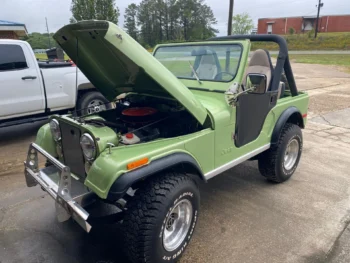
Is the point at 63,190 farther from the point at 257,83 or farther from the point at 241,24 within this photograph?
the point at 241,24

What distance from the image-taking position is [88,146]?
2418 millimetres

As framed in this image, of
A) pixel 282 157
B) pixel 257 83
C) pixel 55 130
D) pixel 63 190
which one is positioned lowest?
pixel 282 157

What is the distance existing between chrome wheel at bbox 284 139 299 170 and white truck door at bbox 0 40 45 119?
15.3 feet

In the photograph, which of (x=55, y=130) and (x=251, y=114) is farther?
(x=251, y=114)

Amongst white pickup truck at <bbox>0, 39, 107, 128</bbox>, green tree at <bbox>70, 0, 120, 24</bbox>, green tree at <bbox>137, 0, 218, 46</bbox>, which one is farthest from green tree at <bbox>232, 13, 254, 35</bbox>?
white pickup truck at <bbox>0, 39, 107, 128</bbox>

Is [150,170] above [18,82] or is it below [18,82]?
below

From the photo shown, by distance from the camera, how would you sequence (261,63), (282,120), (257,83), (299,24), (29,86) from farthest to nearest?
(299,24) → (29,86) → (261,63) → (282,120) → (257,83)

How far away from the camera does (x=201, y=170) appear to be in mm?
2721

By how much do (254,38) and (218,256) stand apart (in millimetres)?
2680

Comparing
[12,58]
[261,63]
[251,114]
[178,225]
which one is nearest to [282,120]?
[251,114]

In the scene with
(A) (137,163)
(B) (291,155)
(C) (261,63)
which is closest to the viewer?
(A) (137,163)

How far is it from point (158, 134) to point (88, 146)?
698 millimetres

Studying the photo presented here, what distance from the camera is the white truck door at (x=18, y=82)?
5508 millimetres

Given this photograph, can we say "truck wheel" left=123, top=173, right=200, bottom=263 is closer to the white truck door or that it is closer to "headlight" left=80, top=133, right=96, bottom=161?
"headlight" left=80, top=133, right=96, bottom=161
